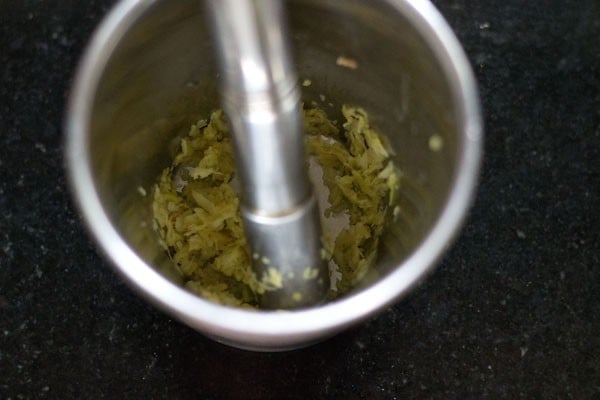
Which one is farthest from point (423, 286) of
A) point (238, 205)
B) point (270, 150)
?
point (270, 150)

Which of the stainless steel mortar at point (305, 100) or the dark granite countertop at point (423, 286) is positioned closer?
the stainless steel mortar at point (305, 100)

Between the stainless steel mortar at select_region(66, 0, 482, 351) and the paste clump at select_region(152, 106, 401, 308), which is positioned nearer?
the stainless steel mortar at select_region(66, 0, 482, 351)

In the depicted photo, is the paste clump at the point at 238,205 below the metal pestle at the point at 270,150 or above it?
below

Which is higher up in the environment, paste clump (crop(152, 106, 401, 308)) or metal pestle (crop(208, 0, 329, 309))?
metal pestle (crop(208, 0, 329, 309))

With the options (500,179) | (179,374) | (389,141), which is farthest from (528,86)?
(179,374)

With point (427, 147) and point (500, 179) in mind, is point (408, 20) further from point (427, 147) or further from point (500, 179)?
point (500, 179)
